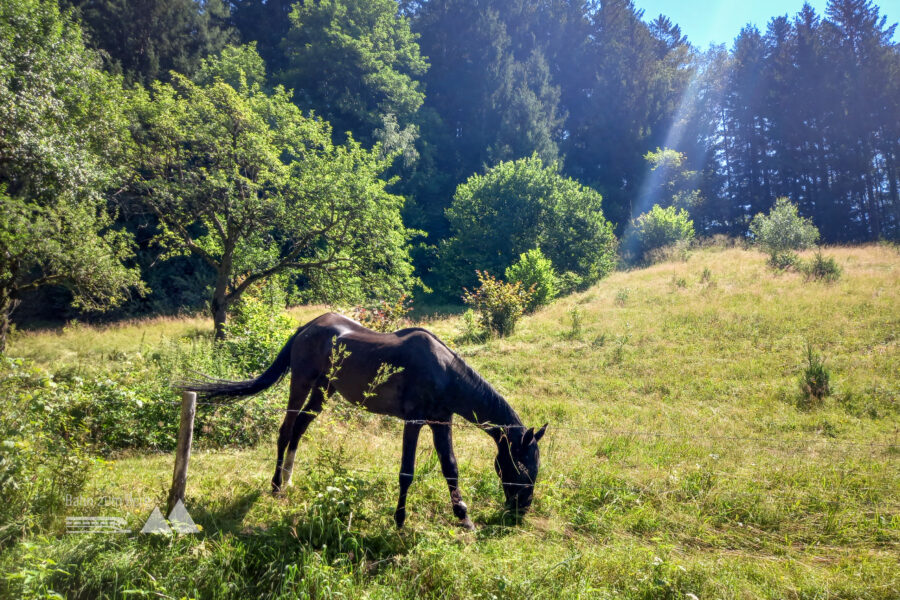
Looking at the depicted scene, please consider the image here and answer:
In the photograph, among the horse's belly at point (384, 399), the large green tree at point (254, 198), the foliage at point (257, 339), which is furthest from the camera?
the large green tree at point (254, 198)

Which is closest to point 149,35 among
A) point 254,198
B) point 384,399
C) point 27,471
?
point 254,198

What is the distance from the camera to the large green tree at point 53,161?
11.7 m

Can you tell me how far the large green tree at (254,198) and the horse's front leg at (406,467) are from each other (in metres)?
11.1

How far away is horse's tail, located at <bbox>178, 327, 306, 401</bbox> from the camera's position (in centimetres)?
497

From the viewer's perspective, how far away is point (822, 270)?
687 inches

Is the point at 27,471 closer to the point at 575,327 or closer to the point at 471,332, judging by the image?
the point at 471,332

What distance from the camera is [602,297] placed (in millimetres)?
20188

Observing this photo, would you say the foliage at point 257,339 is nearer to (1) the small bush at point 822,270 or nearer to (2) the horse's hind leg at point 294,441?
(2) the horse's hind leg at point 294,441

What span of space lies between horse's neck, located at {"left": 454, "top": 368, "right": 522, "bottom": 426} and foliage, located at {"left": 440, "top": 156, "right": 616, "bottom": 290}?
2611 centimetres

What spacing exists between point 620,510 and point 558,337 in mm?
10022

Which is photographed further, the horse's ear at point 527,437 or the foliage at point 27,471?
the horse's ear at point 527,437

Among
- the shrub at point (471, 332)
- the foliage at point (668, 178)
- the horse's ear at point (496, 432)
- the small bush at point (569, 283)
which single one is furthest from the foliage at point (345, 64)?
the horse's ear at point (496, 432)

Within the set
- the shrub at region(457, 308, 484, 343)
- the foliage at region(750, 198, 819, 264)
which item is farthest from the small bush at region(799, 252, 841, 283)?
the shrub at region(457, 308, 484, 343)

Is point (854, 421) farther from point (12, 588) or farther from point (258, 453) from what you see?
point (12, 588)
